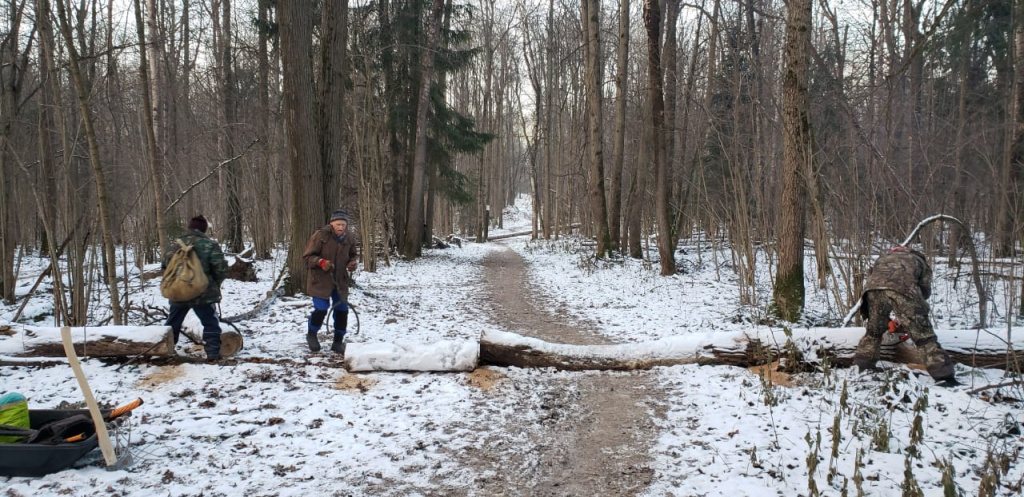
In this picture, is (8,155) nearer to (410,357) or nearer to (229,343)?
(229,343)

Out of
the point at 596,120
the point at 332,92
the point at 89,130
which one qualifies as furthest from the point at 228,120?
the point at 89,130

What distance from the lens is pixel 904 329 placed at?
5039mm

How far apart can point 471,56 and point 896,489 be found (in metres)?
18.6

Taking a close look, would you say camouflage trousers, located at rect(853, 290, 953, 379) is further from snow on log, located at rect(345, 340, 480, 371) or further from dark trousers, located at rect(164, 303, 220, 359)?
dark trousers, located at rect(164, 303, 220, 359)

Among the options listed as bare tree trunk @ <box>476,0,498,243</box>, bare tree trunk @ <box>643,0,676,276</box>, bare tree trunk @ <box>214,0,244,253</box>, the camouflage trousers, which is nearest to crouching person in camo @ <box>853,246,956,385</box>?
the camouflage trousers

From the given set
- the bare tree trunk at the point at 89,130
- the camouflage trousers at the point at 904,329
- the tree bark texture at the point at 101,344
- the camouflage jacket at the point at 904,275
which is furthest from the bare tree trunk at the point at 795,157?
the bare tree trunk at the point at 89,130

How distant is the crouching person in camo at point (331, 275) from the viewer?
640cm

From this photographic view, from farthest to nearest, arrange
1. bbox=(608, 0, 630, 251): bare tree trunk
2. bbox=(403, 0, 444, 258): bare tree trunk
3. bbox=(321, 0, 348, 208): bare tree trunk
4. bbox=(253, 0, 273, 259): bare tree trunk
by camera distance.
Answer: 1. bbox=(403, 0, 444, 258): bare tree trunk
2. bbox=(608, 0, 630, 251): bare tree trunk
3. bbox=(253, 0, 273, 259): bare tree trunk
4. bbox=(321, 0, 348, 208): bare tree trunk

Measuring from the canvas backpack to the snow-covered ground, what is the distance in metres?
0.80

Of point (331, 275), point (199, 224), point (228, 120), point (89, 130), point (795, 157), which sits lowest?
point (331, 275)

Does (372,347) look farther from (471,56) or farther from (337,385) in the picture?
(471,56)

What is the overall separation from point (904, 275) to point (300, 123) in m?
9.17

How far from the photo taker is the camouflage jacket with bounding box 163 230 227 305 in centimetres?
566

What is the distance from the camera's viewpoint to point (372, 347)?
19.2ft
